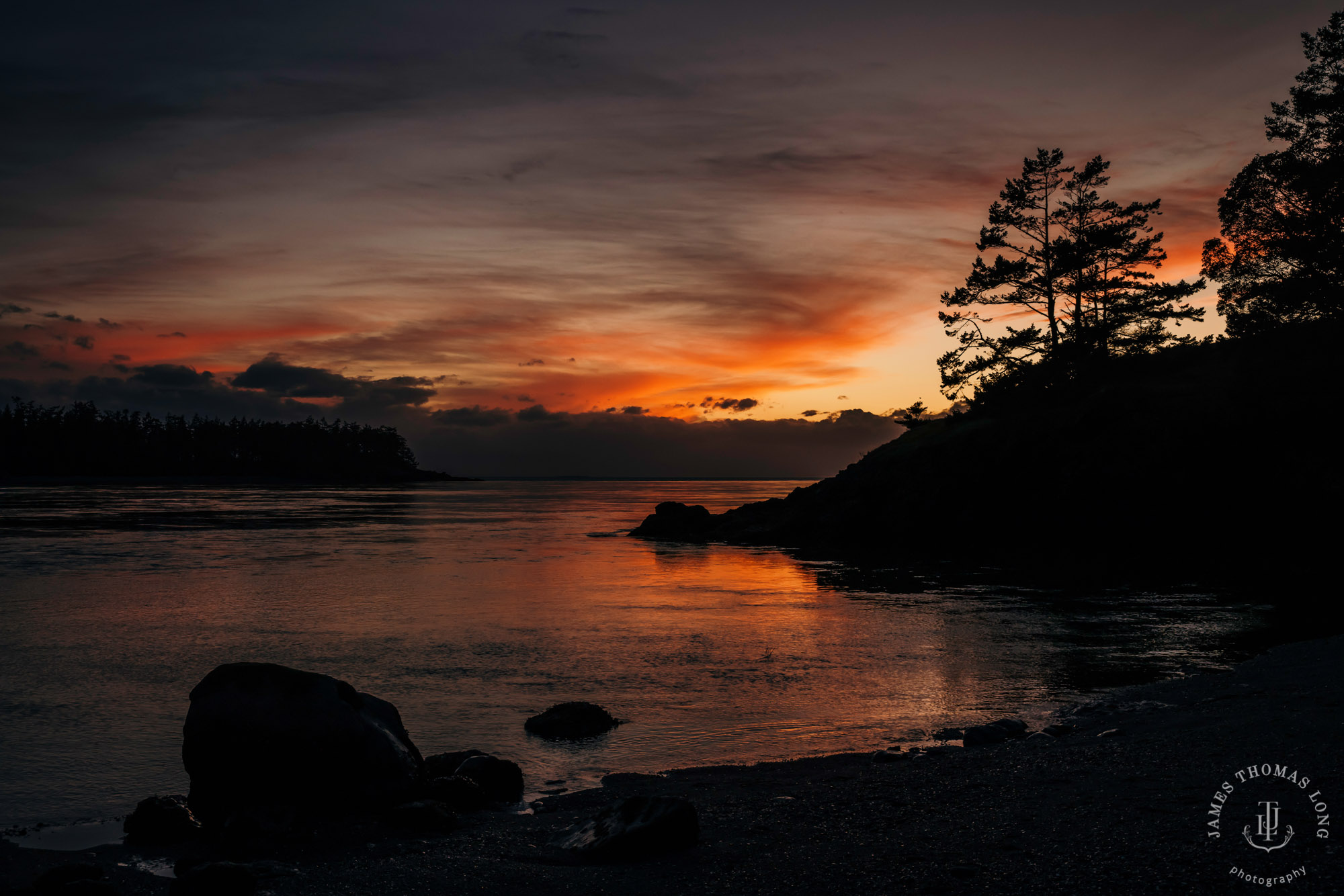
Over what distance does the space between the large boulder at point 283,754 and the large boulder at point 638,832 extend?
221 cm

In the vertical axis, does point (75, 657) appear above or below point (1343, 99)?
below

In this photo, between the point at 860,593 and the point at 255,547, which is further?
the point at 255,547

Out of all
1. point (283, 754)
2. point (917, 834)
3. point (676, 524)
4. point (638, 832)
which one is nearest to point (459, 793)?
Result: point (283, 754)

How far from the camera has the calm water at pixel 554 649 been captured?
33.0 feet

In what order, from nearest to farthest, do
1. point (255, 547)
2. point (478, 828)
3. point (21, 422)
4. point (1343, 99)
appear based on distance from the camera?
point (478, 828), point (1343, 99), point (255, 547), point (21, 422)

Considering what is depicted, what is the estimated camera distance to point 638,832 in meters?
6.14

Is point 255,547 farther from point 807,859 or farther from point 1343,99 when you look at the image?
point 1343,99

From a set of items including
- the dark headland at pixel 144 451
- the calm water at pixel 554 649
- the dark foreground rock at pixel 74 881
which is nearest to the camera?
the dark foreground rock at pixel 74 881

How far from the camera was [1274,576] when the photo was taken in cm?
2520

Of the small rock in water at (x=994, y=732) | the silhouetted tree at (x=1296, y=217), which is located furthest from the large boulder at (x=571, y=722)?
the silhouetted tree at (x=1296, y=217)

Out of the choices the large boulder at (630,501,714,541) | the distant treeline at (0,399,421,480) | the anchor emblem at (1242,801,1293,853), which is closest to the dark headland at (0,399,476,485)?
the distant treeline at (0,399,421,480)

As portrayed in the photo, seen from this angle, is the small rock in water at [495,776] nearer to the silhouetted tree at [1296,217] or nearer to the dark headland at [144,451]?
the silhouetted tree at [1296,217]

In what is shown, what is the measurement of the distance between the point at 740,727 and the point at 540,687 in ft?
12.6

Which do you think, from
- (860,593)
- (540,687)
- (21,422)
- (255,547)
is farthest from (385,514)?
(21,422)
